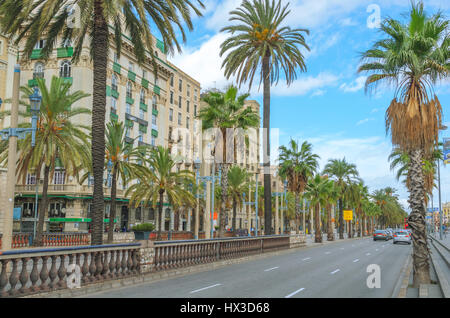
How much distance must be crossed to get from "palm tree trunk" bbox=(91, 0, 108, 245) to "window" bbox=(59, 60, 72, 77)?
39889mm

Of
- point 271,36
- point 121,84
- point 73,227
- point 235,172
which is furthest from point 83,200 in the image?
point 271,36

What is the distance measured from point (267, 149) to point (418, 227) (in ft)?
51.9

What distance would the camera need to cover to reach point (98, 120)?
50.9ft

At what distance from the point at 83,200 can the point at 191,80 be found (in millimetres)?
40646

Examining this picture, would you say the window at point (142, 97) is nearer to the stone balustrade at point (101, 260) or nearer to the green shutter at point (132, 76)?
the green shutter at point (132, 76)

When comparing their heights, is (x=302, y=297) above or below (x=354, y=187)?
below

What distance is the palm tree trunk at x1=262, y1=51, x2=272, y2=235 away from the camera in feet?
95.1

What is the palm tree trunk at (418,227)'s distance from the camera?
13883 millimetres

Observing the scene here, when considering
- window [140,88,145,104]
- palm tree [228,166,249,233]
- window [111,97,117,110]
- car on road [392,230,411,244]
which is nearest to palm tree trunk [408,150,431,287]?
car on road [392,230,411,244]

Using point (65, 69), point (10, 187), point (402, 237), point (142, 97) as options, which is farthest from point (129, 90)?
point (10, 187)

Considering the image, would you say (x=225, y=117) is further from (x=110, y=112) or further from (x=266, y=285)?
(x=110, y=112)

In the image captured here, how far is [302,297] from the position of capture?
39.0 ft
